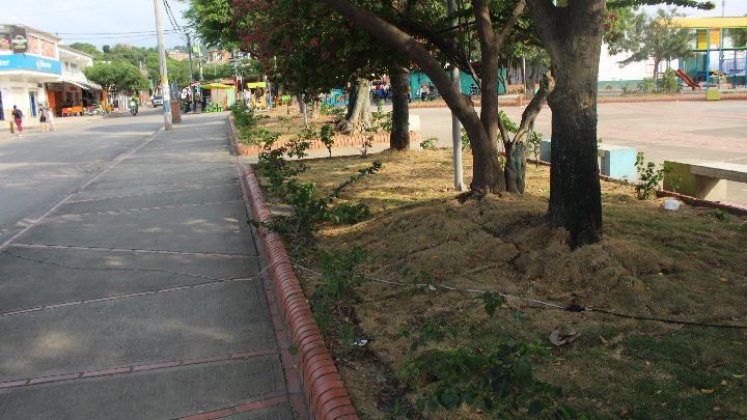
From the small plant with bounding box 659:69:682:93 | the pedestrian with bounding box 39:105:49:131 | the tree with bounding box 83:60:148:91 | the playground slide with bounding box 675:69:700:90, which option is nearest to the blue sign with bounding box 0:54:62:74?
the pedestrian with bounding box 39:105:49:131

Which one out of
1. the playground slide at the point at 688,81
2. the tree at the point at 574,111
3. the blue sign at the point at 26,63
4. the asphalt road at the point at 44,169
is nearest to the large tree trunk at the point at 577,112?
the tree at the point at 574,111

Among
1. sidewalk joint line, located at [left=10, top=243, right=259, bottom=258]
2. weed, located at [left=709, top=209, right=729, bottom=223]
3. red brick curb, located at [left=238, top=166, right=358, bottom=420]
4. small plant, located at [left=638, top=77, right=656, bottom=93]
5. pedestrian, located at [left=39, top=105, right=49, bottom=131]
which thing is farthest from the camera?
small plant, located at [left=638, top=77, right=656, bottom=93]

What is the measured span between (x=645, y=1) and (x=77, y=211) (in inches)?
345

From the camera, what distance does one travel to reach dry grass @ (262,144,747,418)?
368 centimetres

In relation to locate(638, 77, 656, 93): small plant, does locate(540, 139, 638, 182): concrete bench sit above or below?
below

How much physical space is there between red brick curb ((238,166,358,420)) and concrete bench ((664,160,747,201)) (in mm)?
5303

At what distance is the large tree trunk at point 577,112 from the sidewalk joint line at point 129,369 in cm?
267

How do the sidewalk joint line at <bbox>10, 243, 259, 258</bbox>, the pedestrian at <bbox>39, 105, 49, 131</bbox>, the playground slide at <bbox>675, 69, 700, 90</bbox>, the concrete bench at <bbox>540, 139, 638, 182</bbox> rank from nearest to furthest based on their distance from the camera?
the sidewalk joint line at <bbox>10, 243, 259, 258</bbox> → the concrete bench at <bbox>540, 139, 638, 182</bbox> → the pedestrian at <bbox>39, 105, 49, 131</bbox> → the playground slide at <bbox>675, 69, 700, 90</bbox>

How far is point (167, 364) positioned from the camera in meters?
4.78

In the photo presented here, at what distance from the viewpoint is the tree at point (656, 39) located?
4906 cm

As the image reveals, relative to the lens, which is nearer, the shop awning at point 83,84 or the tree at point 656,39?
the tree at point 656,39

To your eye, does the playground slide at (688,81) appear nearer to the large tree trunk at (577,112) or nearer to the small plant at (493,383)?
the large tree trunk at (577,112)

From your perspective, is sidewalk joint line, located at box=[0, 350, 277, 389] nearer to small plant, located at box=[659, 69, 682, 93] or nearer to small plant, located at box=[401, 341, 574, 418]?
small plant, located at box=[401, 341, 574, 418]

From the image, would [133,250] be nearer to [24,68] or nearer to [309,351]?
[309,351]
